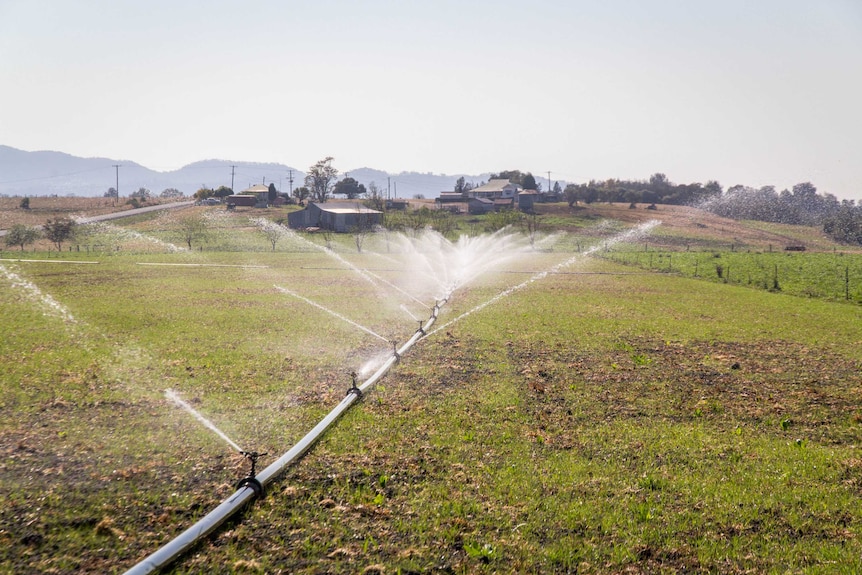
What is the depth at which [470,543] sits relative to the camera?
7711 mm

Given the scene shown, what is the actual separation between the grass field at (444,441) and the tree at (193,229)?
61493 millimetres

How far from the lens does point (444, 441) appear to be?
11.3 metres

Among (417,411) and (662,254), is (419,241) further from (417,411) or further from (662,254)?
(417,411)

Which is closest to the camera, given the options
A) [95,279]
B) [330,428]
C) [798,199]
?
[330,428]

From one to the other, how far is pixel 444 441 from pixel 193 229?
91.4m

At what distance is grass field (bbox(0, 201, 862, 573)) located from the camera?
24.9 ft

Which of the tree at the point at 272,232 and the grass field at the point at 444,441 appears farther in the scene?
the tree at the point at 272,232

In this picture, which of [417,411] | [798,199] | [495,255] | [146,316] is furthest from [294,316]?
[798,199]

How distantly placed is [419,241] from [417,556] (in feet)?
284

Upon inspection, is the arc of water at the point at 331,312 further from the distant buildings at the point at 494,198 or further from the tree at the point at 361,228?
the distant buildings at the point at 494,198

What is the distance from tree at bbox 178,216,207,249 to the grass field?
6149cm

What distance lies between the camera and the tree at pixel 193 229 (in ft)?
285

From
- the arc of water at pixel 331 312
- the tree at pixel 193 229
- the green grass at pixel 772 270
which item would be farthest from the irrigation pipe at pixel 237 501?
the tree at pixel 193 229

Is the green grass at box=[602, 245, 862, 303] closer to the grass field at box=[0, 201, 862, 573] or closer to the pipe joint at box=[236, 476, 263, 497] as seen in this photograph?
the grass field at box=[0, 201, 862, 573]
